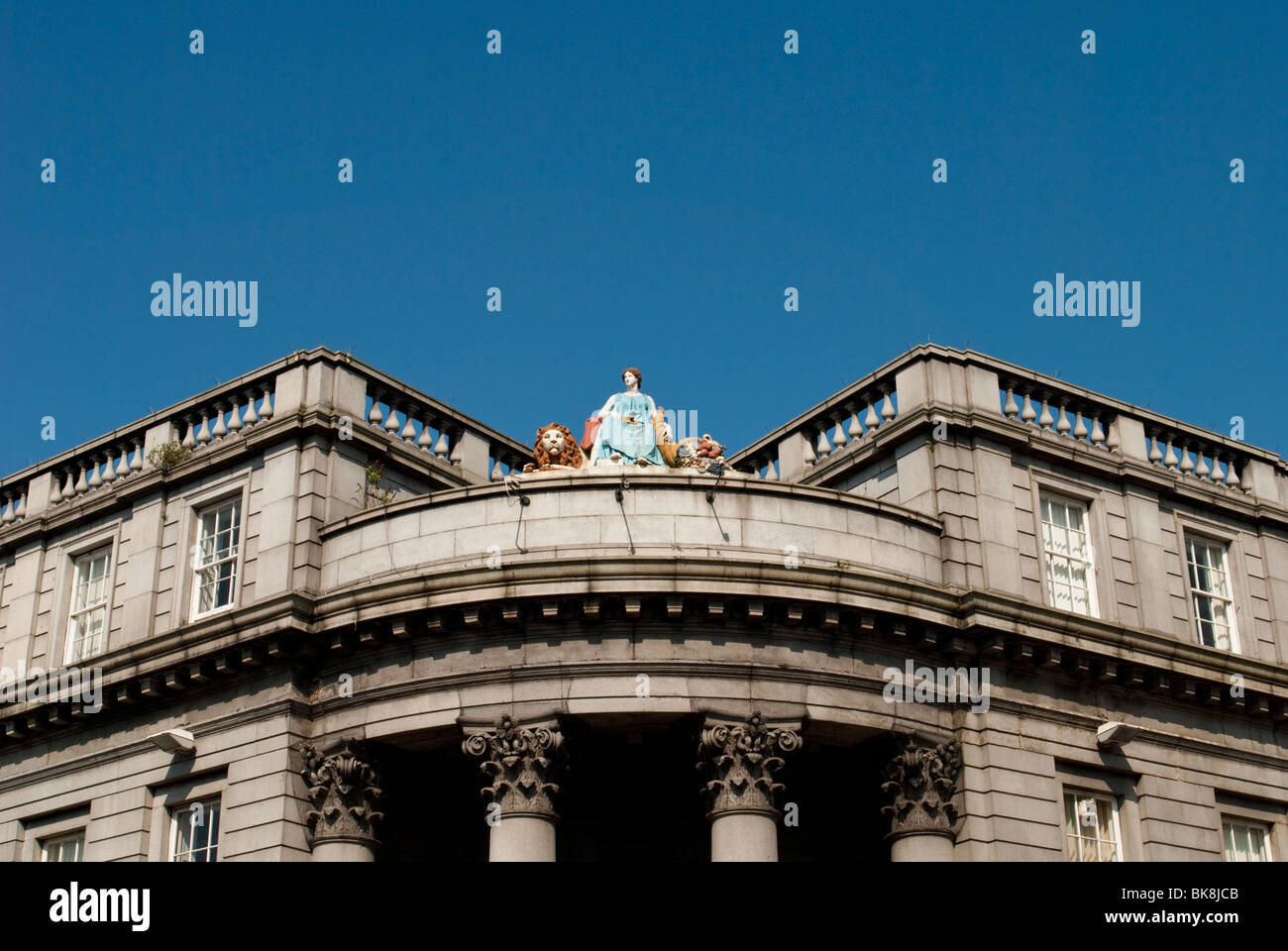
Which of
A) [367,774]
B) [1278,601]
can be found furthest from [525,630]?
[1278,601]

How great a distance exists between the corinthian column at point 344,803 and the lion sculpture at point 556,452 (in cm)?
623

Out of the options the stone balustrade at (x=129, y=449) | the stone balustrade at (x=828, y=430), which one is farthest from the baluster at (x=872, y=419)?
the stone balustrade at (x=129, y=449)

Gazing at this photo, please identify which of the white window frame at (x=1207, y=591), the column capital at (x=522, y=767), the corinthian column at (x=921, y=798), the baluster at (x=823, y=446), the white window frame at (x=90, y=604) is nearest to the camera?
the column capital at (x=522, y=767)

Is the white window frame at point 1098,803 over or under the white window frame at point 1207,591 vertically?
under

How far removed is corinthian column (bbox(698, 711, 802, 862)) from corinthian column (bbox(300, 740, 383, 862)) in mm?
5482

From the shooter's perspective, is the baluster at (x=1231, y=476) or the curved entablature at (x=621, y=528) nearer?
the curved entablature at (x=621, y=528)

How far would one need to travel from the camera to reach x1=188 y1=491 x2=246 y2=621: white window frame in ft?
105

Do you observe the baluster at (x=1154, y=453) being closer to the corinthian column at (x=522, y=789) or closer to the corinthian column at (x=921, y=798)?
the corinthian column at (x=921, y=798)

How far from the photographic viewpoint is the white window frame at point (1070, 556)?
1293 inches

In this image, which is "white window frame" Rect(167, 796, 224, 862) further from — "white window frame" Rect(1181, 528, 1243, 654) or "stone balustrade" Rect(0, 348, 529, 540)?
"white window frame" Rect(1181, 528, 1243, 654)

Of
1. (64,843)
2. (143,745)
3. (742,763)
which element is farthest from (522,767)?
(64,843)

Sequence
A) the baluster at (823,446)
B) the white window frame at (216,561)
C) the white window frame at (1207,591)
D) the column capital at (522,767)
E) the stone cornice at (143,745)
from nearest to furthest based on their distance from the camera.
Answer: the column capital at (522,767), the stone cornice at (143,745), the white window frame at (216,561), the white window frame at (1207,591), the baluster at (823,446)

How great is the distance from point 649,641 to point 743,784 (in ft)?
8.77
